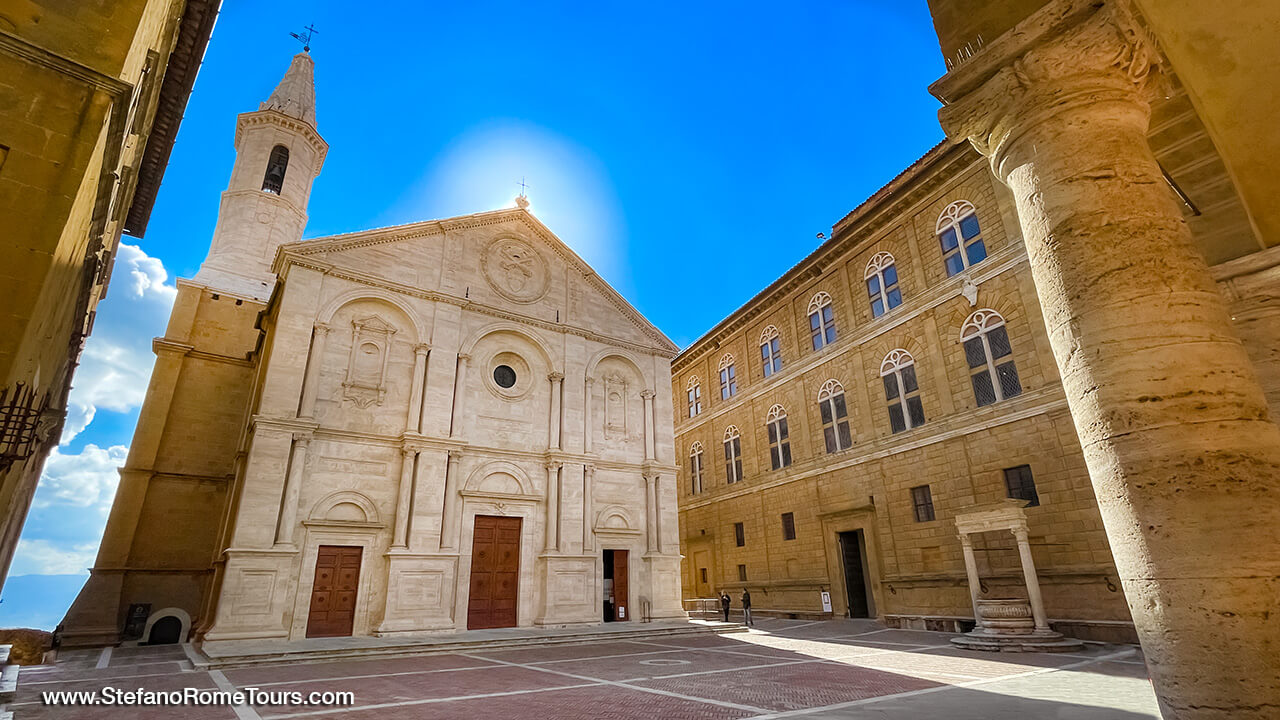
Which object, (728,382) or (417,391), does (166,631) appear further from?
(728,382)

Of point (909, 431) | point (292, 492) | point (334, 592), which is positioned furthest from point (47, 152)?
point (909, 431)

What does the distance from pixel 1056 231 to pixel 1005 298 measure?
15.4 m

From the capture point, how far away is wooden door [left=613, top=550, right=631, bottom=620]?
2102cm

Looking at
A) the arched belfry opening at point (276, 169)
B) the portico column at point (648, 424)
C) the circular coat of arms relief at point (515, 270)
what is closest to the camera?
the circular coat of arms relief at point (515, 270)

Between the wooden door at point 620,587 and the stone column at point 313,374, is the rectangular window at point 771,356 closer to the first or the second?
the wooden door at point 620,587

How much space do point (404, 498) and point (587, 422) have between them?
280 inches

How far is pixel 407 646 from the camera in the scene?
1484 cm

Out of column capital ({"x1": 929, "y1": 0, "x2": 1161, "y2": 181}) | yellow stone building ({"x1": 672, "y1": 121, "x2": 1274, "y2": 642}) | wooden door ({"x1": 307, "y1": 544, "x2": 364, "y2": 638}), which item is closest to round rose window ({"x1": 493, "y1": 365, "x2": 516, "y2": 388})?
wooden door ({"x1": 307, "y1": 544, "x2": 364, "y2": 638})

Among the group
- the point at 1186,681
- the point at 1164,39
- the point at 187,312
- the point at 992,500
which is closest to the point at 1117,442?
the point at 1186,681

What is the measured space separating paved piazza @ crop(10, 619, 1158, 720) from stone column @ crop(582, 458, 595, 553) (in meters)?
4.75

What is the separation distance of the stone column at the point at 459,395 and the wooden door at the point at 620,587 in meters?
7.24

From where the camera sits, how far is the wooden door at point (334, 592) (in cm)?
1619

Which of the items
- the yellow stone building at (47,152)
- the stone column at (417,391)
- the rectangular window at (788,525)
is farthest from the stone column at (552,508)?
the yellow stone building at (47,152)

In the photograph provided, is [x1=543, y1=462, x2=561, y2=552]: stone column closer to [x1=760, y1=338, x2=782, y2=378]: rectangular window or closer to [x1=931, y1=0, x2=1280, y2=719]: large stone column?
[x1=760, y1=338, x2=782, y2=378]: rectangular window
